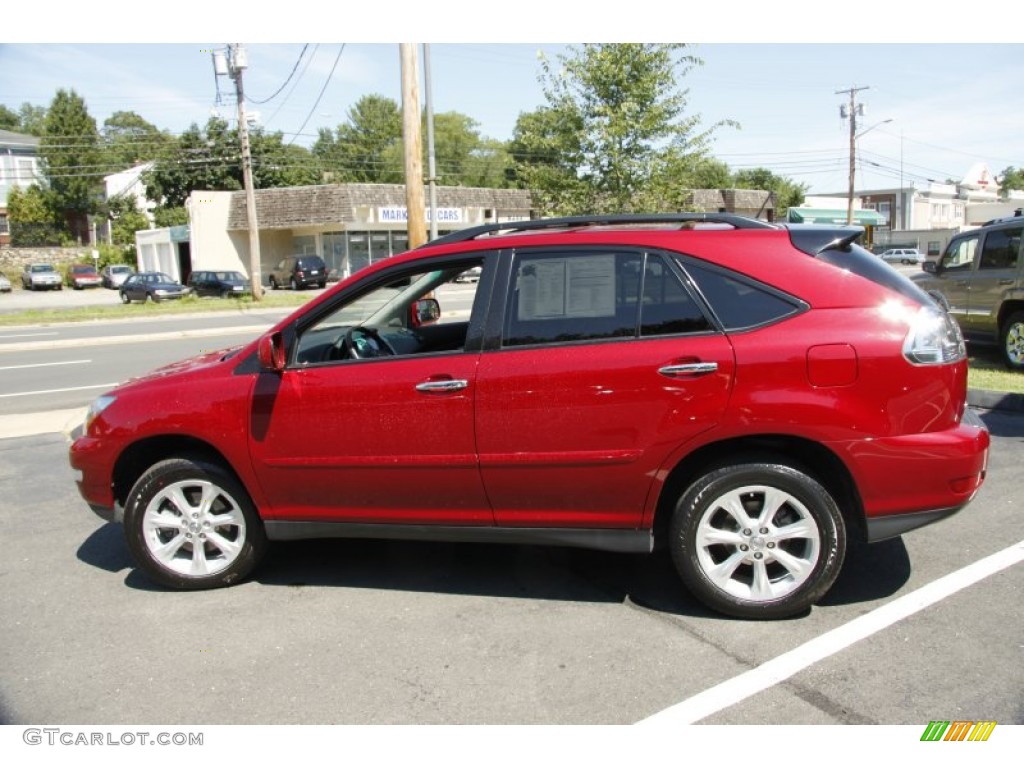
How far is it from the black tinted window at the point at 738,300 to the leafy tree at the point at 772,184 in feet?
241

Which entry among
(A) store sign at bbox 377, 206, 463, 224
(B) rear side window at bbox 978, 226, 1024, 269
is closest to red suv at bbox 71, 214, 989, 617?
(B) rear side window at bbox 978, 226, 1024, 269

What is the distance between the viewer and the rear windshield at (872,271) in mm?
3506

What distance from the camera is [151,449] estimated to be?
424 cm

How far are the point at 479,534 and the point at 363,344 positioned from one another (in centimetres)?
122

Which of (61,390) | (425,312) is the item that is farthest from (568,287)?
(61,390)

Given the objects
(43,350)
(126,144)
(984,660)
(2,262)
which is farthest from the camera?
(126,144)

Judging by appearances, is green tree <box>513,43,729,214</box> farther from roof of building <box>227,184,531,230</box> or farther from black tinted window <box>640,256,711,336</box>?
roof of building <box>227,184,531,230</box>

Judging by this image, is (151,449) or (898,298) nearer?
(898,298)

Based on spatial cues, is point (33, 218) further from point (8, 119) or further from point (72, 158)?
point (8, 119)

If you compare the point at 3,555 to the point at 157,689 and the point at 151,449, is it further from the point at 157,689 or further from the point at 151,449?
the point at 157,689

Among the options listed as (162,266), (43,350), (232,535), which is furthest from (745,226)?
(162,266)

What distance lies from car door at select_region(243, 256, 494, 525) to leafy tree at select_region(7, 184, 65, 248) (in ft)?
229

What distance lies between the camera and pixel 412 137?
11227 mm

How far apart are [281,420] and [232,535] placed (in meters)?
0.75
